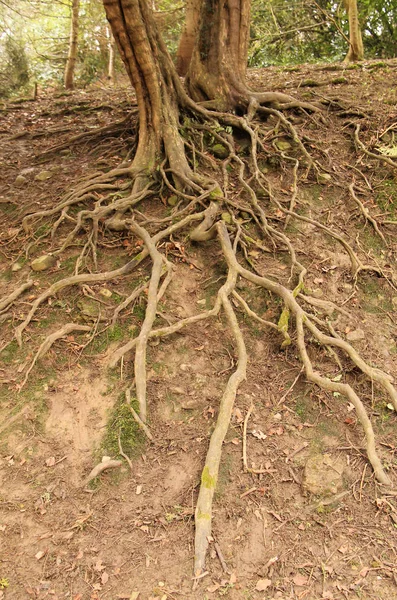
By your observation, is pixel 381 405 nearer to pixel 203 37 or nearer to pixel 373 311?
pixel 373 311

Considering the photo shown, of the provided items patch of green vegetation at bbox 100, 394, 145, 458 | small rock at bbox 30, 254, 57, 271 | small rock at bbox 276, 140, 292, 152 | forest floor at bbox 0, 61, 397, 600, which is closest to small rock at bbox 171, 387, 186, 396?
forest floor at bbox 0, 61, 397, 600

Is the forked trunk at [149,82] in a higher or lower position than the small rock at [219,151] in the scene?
higher

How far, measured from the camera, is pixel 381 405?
448 centimetres

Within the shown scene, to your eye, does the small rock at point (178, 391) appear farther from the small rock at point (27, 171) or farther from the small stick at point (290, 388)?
the small rock at point (27, 171)

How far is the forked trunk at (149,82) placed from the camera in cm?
536

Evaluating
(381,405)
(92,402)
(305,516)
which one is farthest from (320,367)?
(92,402)

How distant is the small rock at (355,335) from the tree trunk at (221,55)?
153 inches

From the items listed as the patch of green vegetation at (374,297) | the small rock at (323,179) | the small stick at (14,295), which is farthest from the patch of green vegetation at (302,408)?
the small rock at (323,179)

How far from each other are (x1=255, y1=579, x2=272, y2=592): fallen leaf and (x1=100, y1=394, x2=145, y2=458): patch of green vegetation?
4.50 feet

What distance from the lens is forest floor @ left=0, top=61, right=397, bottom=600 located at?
3508 millimetres

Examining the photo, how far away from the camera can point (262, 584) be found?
339 centimetres

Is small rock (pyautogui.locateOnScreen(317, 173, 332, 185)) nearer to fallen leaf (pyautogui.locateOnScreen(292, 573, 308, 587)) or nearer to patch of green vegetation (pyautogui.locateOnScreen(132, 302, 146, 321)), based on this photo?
patch of green vegetation (pyautogui.locateOnScreen(132, 302, 146, 321))

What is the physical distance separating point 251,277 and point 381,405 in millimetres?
1765

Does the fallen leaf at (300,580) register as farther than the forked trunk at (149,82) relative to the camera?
No
